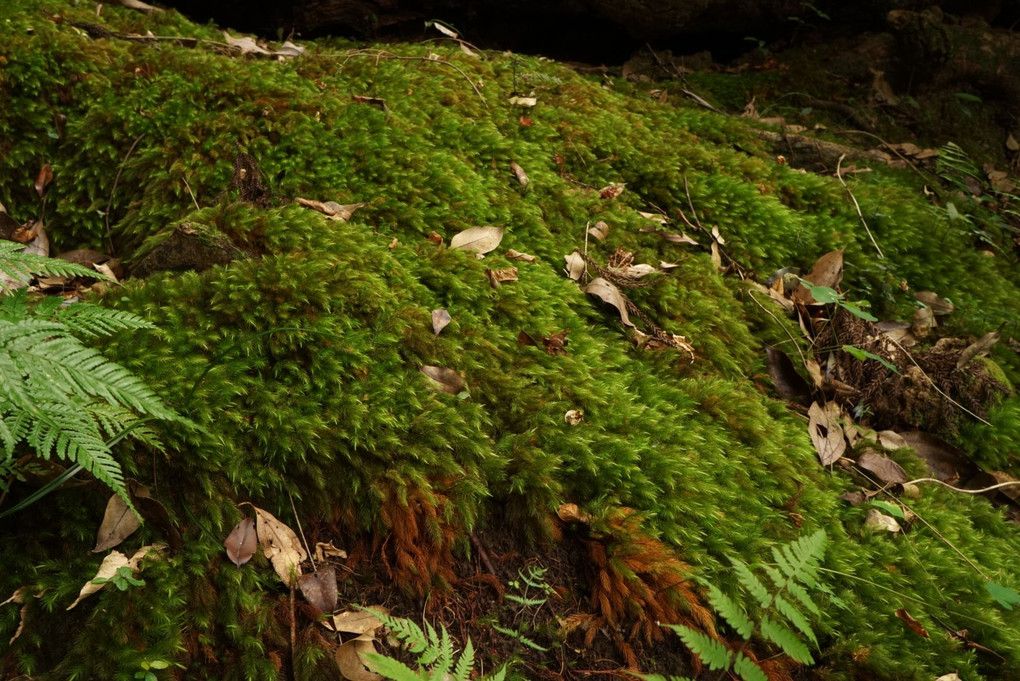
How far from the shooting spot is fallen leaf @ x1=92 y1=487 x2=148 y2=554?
5.57ft

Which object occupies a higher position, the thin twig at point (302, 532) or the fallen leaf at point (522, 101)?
the fallen leaf at point (522, 101)

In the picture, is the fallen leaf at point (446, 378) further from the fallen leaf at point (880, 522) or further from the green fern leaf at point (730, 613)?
the fallen leaf at point (880, 522)

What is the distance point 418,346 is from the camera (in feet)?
7.55

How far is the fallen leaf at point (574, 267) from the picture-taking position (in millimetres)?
2996

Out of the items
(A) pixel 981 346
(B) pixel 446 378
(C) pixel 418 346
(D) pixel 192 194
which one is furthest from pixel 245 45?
(A) pixel 981 346

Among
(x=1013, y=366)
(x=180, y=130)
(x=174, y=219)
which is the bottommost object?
(x=1013, y=366)

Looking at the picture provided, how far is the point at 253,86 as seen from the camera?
3.28 metres

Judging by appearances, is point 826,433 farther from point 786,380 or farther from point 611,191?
point 611,191

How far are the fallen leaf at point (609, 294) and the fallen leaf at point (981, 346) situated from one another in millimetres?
1735

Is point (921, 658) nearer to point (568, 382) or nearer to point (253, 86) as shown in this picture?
point (568, 382)

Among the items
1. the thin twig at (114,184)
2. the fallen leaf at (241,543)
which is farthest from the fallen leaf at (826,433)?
the thin twig at (114,184)

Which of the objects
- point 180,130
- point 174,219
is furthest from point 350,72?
point 174,219

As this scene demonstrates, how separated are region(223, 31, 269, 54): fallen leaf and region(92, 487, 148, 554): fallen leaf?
3019mm

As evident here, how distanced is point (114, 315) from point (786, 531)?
82.4 inches
